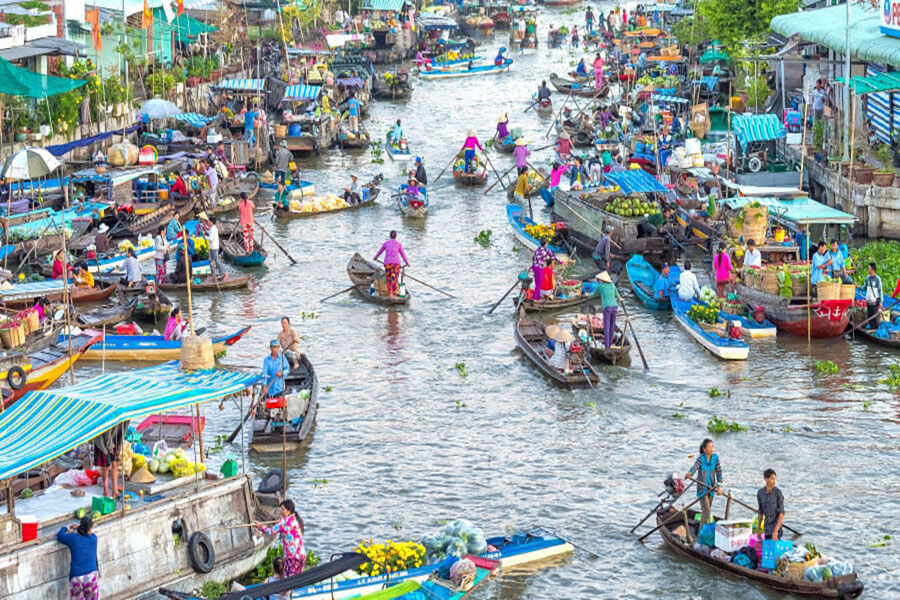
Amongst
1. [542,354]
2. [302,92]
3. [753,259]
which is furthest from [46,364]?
[302,92]

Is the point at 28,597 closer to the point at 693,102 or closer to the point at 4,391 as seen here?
the point at 4,391

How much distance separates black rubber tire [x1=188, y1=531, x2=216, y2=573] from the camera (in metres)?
16.0

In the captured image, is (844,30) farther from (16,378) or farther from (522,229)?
(16,378)

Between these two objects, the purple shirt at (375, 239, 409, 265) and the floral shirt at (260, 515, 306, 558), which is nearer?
the floral shirt at (260, 515, 306, 558)

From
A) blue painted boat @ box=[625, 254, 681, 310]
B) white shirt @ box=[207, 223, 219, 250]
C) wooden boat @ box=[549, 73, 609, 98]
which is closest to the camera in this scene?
blue painted boat @ box=[625, 254, 681, 310]

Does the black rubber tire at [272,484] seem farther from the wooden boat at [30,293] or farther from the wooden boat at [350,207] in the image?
the wooden boat at [350,207]

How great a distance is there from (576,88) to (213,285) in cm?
3136

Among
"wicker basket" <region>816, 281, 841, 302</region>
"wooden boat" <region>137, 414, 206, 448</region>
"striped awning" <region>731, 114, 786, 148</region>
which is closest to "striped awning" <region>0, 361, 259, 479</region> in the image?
"wooden boat" <region>137, 414, 206, 448</region>

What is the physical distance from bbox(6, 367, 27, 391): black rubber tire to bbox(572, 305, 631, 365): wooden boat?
9060mm

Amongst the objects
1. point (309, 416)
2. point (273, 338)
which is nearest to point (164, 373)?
point (309, 416)

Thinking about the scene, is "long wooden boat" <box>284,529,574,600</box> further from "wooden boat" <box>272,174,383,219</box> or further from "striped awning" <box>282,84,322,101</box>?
"striped awning" <box>282,84,322,101</box>

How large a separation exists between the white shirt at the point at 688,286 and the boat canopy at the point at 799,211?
2.71m

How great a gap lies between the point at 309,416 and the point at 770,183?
59.4 ft

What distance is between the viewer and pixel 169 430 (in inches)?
797
